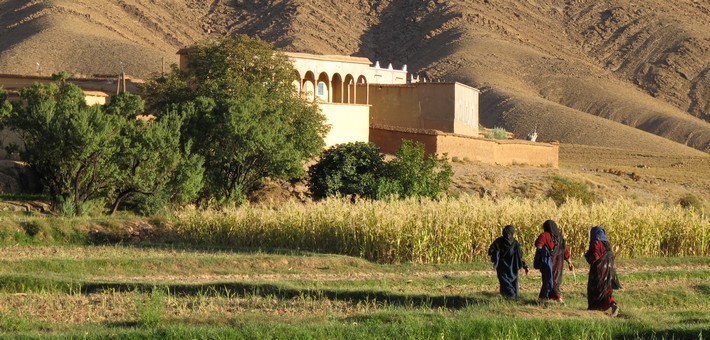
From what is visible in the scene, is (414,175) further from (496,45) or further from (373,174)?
(496,45)

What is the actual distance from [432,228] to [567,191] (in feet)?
54.2

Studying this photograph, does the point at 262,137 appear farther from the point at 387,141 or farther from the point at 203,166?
the point at 387,141

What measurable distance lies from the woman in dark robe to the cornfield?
658 cm

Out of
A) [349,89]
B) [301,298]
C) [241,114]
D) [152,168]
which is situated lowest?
[301,298]

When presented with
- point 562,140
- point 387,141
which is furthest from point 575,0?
point 387,141

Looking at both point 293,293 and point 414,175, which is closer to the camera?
point 293,293

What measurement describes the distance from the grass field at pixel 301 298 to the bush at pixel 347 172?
10.7 m

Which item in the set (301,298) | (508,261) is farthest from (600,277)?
(301,298)

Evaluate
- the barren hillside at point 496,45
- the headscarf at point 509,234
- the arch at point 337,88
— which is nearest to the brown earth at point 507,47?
the barren hillside at point 496,45

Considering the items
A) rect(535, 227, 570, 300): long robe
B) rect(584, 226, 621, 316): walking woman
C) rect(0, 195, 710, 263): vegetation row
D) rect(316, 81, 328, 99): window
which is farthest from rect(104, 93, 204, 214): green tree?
rect(584, 226, 621, 316): walking woman

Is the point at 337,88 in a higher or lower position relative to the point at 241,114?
higher

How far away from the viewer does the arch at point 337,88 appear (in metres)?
49.3

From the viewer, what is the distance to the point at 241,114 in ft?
114

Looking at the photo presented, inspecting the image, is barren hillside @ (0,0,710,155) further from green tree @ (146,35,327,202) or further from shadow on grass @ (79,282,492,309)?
shadow on grass @ (79,282,492,309)
